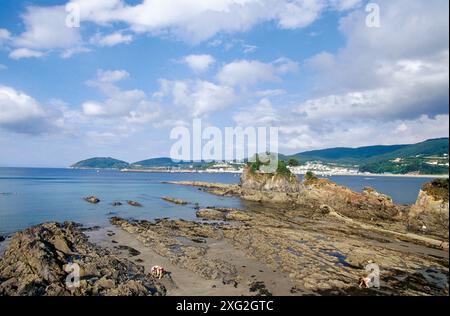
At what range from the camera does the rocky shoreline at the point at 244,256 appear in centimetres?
2238

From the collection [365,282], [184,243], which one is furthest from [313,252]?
[184,243]

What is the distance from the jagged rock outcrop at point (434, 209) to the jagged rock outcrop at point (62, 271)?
44.0 metres

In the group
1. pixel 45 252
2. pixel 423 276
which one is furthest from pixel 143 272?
pixel 423 276

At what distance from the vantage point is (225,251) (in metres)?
33.1

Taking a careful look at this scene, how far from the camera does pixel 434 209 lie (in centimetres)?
4634

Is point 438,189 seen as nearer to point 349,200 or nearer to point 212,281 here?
point 349,200

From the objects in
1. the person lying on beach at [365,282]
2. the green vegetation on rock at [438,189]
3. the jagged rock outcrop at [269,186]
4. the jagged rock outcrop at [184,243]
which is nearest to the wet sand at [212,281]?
the jagged rock outcrop at [184,243]

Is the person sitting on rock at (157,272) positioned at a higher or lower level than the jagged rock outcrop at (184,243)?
higher

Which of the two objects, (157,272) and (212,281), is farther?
(157,272)

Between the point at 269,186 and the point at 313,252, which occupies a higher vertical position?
the point at 269,186

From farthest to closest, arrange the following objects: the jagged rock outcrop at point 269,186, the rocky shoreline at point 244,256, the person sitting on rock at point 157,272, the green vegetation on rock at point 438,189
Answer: the jagged rock outcrop at point 269,186 < the green vegetation on rock at point 438,189 < the person sitting on rock at point 157,272 < the rocky shoreline at point 244,256

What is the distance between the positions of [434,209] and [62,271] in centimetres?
5101

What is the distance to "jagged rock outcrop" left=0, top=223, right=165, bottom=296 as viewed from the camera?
→ 20.4 meters

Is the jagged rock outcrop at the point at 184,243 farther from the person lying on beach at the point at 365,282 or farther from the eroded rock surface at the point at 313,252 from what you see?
the person lying on beach at the point at 365,282
